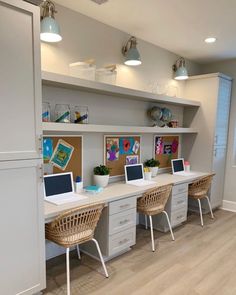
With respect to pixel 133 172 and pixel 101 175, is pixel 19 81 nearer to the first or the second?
pixel 101 175

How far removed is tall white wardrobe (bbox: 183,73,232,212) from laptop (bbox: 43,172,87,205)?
2.33 meters

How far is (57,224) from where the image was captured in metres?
1.92

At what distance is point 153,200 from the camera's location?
2773 millimetres

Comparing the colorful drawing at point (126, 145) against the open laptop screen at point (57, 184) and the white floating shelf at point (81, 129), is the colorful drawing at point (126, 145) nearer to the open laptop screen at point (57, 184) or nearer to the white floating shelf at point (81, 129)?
the white floating shelf at point (81, 129)

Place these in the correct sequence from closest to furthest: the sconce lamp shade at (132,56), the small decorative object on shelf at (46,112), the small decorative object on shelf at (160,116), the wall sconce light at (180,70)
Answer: the small decorative object on shelf at (46,112) → the sconce lamp shade at (132,56) → the small decorative object on shelf at (160,116) → the wall sconce light at (180,70)

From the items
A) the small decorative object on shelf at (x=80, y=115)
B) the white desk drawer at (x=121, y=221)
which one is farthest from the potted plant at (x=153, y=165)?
the small decorative object on shelf at (x=80, y=115)

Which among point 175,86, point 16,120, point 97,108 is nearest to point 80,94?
point 97,108

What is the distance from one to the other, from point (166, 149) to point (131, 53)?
1.65 metres

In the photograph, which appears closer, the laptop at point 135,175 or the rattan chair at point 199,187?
the laptop at point 135,175

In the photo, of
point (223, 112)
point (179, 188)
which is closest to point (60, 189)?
point (179, 188)

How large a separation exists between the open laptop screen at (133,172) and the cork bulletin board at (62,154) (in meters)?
0.68

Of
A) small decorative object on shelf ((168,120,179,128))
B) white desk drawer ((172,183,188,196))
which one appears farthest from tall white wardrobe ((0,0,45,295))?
small decorative object on shelf ((168,120,179,128))

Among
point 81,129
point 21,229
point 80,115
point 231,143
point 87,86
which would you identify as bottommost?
point 21,229

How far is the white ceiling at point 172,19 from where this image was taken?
230 cm
